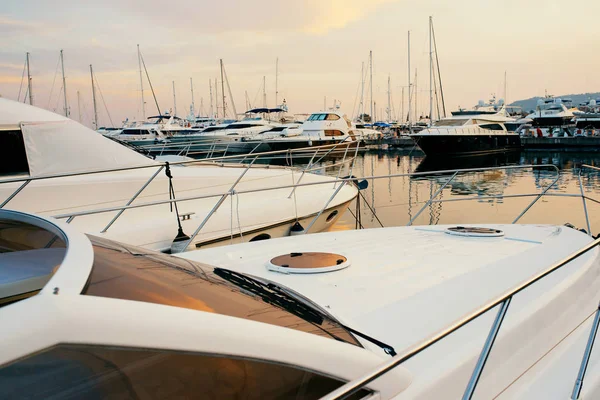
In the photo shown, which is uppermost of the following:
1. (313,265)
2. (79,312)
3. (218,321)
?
(79,312)

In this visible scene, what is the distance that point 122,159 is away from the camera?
5969 millimetres

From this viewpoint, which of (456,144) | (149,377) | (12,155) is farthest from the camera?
(456,144)

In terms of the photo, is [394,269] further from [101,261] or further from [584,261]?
[101,261]

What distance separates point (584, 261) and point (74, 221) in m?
4.72

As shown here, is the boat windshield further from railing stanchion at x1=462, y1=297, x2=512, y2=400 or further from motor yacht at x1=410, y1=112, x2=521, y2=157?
railing stanchion at x1=462, y1=297, x2=512, y2=400

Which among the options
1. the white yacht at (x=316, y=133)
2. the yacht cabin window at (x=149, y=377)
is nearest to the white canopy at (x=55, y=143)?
the yacht cabin window at (x=149, y=377)

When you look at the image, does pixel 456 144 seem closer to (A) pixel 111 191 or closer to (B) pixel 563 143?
(B) pixel 563 143

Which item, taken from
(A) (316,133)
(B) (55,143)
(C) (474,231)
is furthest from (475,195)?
(A) (316,133)

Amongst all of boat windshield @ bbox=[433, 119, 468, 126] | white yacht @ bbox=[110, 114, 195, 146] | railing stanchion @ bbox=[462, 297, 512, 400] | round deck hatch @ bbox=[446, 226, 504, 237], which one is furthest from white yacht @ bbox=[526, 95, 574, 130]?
railing stanchion @ bbox=[462, 297, 512, 400]

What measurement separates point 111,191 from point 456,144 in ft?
95.1

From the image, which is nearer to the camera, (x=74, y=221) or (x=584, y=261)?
(x=584, y=261)

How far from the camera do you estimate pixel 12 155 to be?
5.33 meters

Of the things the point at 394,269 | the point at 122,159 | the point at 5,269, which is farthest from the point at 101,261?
the point at 122,159

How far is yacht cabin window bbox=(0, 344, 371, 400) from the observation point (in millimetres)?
906
